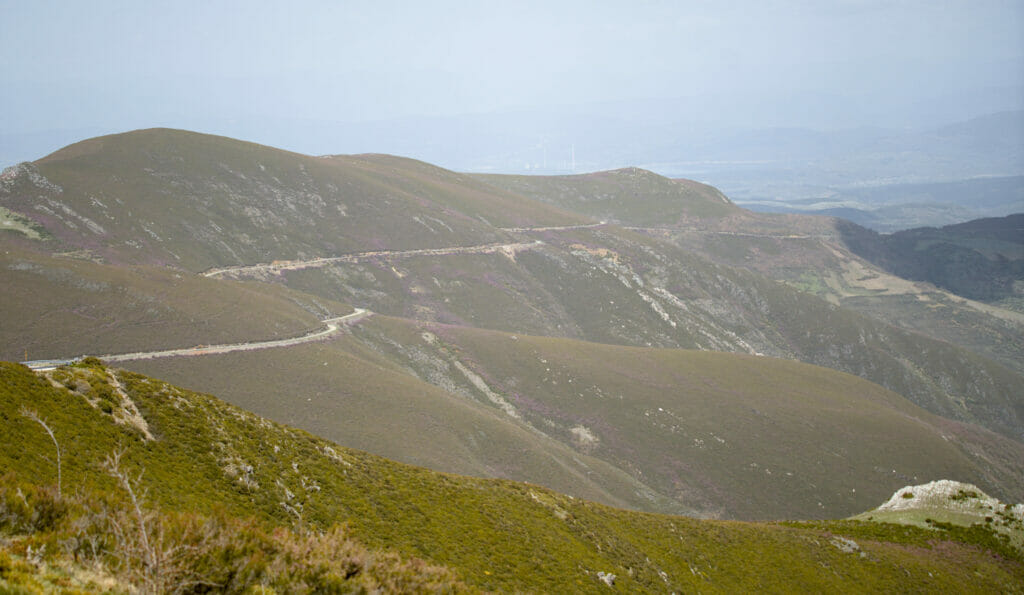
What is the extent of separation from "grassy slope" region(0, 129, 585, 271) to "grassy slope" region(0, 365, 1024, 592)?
265 ft

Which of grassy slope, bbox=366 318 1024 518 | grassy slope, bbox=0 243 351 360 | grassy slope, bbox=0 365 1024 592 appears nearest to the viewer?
grassy slope, bbox=0 365 1024 592

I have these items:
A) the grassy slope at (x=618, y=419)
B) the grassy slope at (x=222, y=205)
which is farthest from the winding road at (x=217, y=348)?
the grassy slope at (x=222, y=205)

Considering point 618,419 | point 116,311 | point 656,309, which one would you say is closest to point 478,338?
point 618,419

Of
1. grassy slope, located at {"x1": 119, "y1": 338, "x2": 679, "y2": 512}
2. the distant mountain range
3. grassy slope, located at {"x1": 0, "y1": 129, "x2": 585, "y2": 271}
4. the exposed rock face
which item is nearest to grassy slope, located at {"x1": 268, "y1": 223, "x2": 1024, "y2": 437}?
the distant mountain range

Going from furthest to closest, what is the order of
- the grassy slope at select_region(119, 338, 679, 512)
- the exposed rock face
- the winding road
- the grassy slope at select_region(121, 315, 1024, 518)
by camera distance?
1. the grassy slope at select_region(121, 315, 1024, 518)
2. the grassy slope at select_region(119, 338, 679, 512)
3. the winding road
4. the exposed rock face

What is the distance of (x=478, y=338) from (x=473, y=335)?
1.39m

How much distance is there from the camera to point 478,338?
92125 millimetres

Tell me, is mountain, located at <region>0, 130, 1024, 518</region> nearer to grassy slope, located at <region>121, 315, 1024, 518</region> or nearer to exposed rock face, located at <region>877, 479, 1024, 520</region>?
grassy slope, located at <region>121, 315, 1024, 518</region>

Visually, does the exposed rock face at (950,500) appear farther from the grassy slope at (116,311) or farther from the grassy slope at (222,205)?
the grassy slope at (222,205)

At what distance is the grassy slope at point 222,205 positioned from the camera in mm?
95625

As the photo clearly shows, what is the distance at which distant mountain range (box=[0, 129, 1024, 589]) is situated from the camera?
6084 centimetres

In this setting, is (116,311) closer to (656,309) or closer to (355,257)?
(355,257)

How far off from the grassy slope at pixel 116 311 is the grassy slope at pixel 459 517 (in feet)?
131

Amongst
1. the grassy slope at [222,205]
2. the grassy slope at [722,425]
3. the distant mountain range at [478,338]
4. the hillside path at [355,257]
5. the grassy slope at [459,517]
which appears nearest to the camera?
the grassy slope at [459,517]
